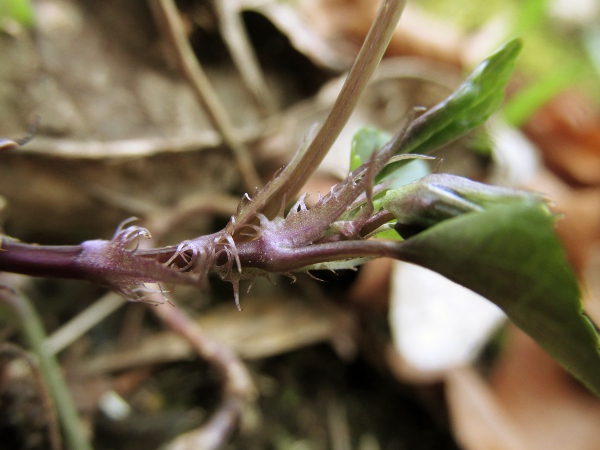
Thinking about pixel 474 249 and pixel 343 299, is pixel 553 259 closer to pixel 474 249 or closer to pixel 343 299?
pixel 474 249

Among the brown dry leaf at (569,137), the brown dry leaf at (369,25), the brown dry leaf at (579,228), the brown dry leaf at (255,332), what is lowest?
the brown dry leaf at (255,332)

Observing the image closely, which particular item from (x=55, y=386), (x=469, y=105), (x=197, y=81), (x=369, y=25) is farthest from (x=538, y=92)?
(x=55, y=386)

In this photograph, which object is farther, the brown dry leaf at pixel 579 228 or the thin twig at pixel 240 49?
the brown dry leaf at pixel 579 228

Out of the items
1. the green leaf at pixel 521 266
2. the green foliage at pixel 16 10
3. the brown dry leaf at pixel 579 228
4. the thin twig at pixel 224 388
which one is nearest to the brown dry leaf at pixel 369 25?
the brown dry leaf at pixel 579 228

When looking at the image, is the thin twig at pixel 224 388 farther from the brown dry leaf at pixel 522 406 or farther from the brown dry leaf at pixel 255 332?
the brown dry leaf at pixel 522 406

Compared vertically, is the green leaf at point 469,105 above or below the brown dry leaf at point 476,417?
above

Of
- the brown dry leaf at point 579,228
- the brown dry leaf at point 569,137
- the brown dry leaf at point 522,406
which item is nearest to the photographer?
the brown dry leaf at point 522,406
